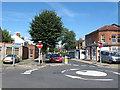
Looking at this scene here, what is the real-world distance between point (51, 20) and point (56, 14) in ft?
5.06

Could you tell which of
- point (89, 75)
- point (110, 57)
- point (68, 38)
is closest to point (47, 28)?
point (110, 57)

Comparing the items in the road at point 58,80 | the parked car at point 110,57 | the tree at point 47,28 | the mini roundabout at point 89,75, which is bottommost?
the mini roundabout at point 89,75

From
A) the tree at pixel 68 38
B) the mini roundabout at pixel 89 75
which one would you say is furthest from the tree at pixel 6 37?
the mini roundabout at pixel 89 75

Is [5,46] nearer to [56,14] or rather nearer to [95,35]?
[56,14]

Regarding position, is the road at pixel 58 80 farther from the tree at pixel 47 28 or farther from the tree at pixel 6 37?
the tree at pixel 6 37

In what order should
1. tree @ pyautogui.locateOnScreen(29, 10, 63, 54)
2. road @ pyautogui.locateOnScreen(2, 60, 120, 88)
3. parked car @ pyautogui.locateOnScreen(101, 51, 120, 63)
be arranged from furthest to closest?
tree @ pyautogui.locateOnScreen(29, 10, 63, 54), parked car @ pyautogui.locateOnScreen(101, 51, 120, 63), road @ pyautogui.locateOnScreen(2, 60, 120, 88)

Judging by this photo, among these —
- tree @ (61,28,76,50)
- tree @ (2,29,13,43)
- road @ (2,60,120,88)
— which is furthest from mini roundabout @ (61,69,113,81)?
tree @ (2,29,13,43)

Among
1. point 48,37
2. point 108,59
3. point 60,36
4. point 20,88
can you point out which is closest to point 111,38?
point 108,59

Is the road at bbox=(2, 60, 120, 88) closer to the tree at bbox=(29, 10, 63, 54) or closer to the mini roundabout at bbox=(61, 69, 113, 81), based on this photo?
the mini roundabout at bbox=(61, 69, 113, 81)

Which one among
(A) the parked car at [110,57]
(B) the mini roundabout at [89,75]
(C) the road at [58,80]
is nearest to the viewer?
(C) the road at [58,80]

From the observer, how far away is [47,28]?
2003 cm

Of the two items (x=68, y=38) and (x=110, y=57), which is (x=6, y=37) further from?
(x=110, y=57)

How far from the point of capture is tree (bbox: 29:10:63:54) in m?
20.1

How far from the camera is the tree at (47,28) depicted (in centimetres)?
2006
